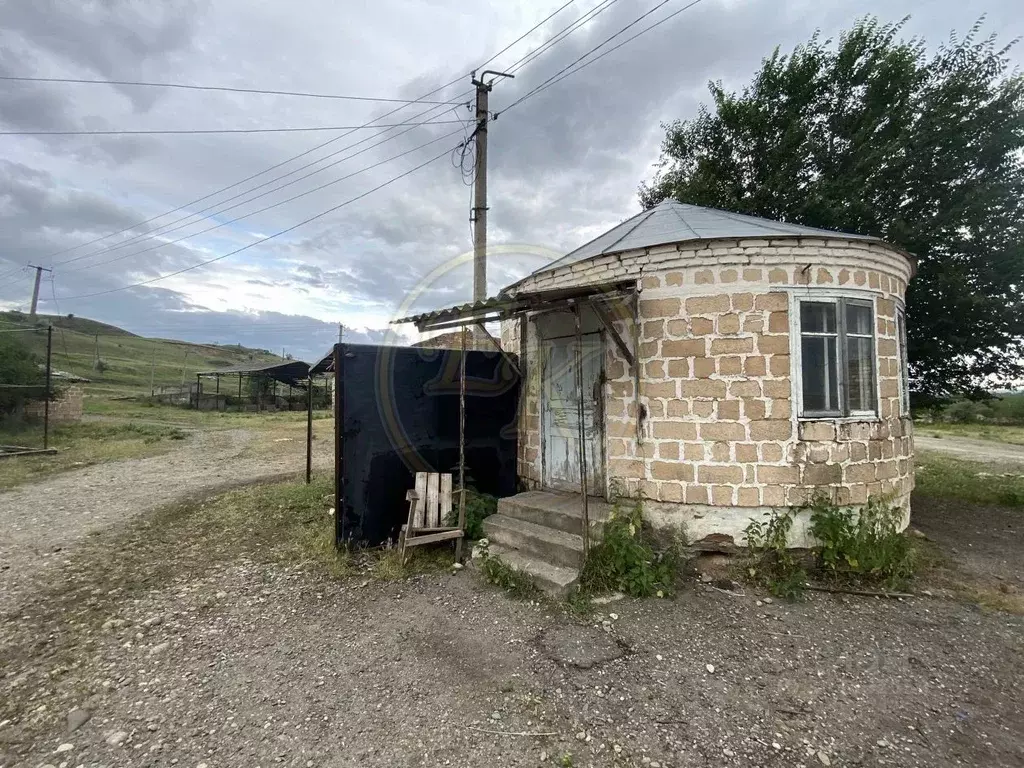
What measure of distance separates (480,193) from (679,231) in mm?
5770

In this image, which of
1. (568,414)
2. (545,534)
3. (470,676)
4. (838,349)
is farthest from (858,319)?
(470,676)

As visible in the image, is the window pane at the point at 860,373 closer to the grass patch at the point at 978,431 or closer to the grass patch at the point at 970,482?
the grass patch at the point at 970,482

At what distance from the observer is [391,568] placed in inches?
200

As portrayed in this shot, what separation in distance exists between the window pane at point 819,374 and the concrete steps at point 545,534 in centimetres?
235

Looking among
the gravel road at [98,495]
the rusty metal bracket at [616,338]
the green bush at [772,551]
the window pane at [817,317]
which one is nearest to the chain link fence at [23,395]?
the gravel road at [98,495]

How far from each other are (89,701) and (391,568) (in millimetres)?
2414

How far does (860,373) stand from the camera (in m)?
5.26

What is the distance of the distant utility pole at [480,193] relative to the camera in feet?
34.2

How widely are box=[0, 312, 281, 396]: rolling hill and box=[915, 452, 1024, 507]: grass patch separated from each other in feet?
78.6

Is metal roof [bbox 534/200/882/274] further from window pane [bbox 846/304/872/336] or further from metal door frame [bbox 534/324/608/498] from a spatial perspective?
metal door frame [bbox 534/324/608/498]

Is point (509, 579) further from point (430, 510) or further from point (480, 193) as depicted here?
point (480, 193)

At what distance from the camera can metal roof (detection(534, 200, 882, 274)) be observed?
16.9 ft

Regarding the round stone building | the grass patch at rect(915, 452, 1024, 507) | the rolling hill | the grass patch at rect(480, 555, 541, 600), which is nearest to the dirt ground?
the grass patch at rect(480, 555, 541, 600)

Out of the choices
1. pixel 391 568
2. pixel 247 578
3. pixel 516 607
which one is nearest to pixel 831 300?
pixel 516 607
